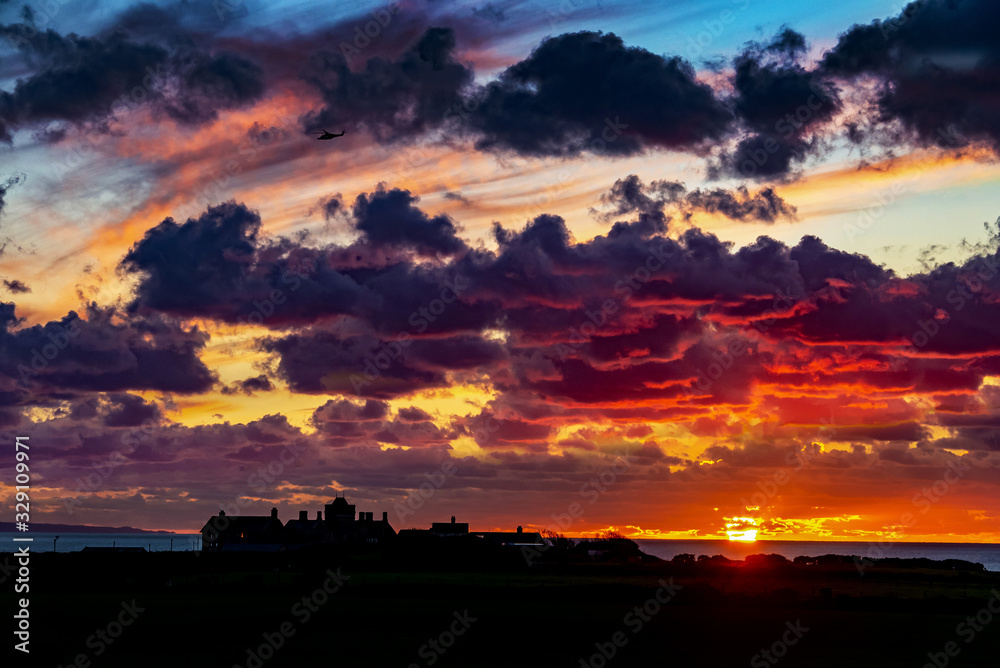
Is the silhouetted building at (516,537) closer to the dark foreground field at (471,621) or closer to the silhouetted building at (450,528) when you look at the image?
the silhouetted building at (450,528)

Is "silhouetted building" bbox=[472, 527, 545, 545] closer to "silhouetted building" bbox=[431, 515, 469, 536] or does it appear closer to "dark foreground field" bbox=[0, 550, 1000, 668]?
"silhouetted building" bbox=[431, 515, 469, 536]

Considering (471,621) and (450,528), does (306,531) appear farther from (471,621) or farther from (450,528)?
(471,621)

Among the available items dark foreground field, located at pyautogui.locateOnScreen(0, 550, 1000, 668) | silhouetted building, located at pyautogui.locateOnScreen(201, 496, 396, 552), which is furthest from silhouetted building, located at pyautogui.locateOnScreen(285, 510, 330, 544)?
dark foreground field, located at pyautogui.locateOnScreen(0, 550, 1000, 668)

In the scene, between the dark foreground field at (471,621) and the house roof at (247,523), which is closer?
the dark foreground field at (471,621)

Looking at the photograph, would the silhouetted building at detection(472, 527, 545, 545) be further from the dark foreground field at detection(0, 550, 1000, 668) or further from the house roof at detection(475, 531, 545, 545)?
the dark foreground field at detection(0, 550, 1000, 668)

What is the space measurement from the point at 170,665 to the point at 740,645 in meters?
29.4

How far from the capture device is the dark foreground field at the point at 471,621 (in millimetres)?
47000

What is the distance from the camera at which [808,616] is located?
67688mm

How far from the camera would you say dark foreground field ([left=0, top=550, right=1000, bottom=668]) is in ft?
154

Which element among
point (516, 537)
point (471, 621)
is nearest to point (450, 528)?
point (516, 537)

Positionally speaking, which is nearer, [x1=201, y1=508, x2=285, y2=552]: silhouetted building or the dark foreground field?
the dark foreground field

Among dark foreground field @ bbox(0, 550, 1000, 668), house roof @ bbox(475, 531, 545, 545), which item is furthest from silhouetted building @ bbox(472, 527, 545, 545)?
dark foreground field @ bbox(0, 550, 1000, 668)

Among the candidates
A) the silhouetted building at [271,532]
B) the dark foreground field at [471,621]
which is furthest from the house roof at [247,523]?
the dark foreground field at [471,621]

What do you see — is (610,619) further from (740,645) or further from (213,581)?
(213,581)
